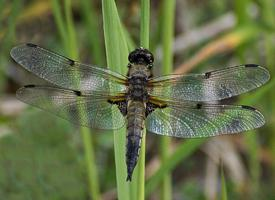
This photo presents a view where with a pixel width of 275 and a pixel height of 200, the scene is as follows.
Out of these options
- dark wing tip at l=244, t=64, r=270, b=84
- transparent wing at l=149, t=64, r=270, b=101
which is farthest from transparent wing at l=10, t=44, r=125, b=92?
dark wing tip at l=244, t=64, r=270, b=84

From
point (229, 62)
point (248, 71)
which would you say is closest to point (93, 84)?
point (248, 71)

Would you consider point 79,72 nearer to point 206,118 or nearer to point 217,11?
point 206,118

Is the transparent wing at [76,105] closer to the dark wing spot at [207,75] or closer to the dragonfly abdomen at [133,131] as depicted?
the dragonfly abdomen at [133,131]

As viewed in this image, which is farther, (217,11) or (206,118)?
(217,11)

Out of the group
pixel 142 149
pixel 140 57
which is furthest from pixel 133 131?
pixel 140 57

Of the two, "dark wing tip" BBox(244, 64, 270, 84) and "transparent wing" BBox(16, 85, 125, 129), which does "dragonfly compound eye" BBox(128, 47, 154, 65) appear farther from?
"dark wing tip" BBox(244, 64, 270, 84)

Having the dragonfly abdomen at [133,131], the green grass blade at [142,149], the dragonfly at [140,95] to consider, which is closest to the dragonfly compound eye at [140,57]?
the dragonfly at [140,95]

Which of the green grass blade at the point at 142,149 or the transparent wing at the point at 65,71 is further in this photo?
the transparent wing at the point at 65,71
